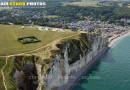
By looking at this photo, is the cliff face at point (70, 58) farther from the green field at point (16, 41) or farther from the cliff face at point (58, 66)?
the green field at point (16, 41)

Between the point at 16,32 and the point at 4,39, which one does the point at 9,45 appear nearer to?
the point at 4,39

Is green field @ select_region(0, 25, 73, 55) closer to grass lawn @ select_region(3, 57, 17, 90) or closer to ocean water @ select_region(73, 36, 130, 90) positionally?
grass lawn @ select_region(3, 57, 17, 90)

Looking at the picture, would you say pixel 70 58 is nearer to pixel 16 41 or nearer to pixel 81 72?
pixel 81 72

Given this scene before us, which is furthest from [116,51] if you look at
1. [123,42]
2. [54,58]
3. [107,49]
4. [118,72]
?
[54,58]

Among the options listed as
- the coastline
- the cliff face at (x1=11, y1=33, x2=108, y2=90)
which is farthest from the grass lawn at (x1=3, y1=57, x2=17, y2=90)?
the coastline

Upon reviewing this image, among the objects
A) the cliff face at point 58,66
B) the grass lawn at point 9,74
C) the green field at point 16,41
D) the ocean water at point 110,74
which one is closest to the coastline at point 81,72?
the cliff face at point 58,66

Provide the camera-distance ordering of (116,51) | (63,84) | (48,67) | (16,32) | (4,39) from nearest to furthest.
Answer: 1. (48,67)
2. (63,84)
3. (4,39)
4. (16,32)
5. (116,51)

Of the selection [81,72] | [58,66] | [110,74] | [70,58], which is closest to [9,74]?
[58,66]
